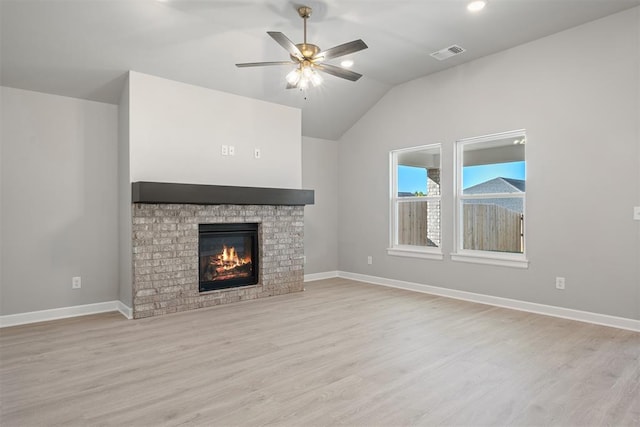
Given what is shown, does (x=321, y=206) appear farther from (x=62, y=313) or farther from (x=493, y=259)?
(x=62, y=313)

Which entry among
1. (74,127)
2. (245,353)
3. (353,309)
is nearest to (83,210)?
(74,127)

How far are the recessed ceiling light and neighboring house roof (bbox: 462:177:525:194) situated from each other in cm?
194

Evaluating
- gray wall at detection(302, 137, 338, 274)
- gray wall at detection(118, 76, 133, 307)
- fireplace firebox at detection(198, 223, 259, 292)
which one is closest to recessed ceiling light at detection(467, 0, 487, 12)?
gray wall at detection(302, 137, 338, 274)

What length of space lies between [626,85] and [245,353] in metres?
4.16

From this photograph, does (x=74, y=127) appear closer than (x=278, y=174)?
Yes

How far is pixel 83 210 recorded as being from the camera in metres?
4.29

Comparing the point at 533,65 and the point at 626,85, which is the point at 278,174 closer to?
the point at 533,65

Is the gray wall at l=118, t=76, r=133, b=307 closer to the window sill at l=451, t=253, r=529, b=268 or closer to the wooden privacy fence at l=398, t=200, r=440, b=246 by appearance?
the wooden privacy fence at l=398, t=200, r=440, b=246

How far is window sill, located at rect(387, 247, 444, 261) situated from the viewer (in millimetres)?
5230

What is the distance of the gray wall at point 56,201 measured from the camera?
12.8 ft

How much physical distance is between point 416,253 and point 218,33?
368cm

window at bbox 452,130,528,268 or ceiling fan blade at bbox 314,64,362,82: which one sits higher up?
ceiling fan blade at bbox 314,64,362,82

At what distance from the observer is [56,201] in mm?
4125

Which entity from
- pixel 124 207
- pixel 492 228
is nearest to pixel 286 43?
pixel 124 207
